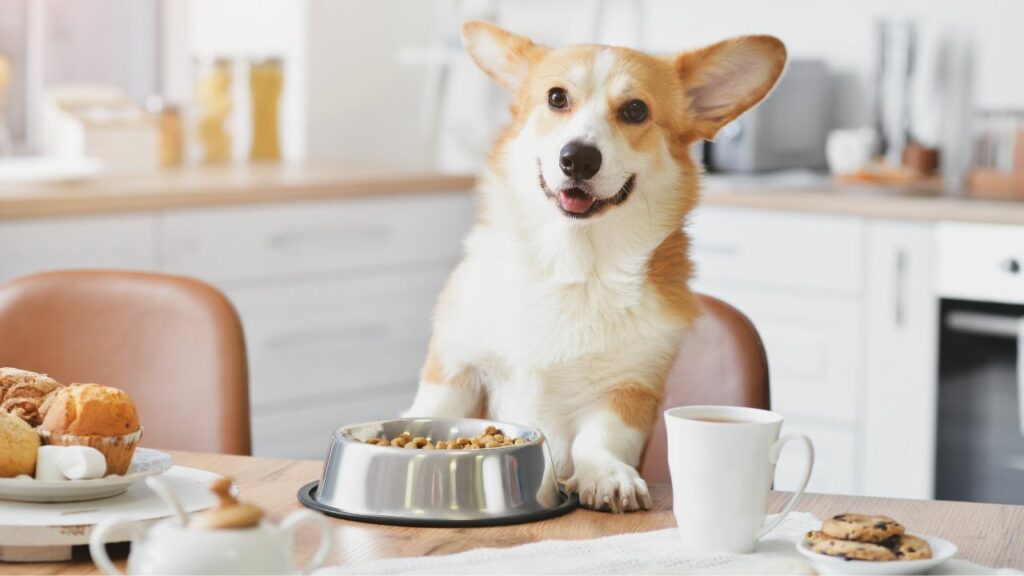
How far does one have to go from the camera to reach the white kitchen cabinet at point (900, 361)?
259cm

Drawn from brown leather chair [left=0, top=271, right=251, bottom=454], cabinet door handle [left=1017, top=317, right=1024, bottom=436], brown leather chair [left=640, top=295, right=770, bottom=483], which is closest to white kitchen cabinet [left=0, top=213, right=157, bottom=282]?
brown leather chair [left=0, top=271, right=251, bottom=454]

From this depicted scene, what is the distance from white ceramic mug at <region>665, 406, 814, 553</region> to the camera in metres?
0.91

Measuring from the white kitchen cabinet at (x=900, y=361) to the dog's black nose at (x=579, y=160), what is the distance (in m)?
1.49

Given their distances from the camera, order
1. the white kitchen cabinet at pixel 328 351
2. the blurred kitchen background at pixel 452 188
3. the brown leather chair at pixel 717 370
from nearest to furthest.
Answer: the brown leather chair at pixel 717 370 < the blurred kitchen background at pixel 452 188 < the white kitchen cabinet at pixel 328 351

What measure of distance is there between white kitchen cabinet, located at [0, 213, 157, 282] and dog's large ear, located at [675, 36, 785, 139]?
1.47 metres

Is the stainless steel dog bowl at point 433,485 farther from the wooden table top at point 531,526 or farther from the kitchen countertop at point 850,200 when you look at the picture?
the kitchen countertop at point 850,200

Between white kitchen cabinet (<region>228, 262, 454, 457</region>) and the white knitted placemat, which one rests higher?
the white knitted placemat

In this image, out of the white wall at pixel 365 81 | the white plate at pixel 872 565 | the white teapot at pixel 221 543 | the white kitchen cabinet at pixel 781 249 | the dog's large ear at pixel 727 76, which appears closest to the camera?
the white teapot at pixel 221 543

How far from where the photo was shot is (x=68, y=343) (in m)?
1.56

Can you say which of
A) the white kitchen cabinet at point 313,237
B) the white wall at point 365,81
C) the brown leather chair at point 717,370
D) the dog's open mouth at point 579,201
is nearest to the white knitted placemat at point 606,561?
the dog's open mouth at point 579,201

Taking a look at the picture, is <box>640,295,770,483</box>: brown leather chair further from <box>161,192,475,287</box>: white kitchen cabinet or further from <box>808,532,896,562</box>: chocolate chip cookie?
<box>161,192,475,287</box>: white kitchen cabinet

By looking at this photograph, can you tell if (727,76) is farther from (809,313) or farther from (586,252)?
(809,313)

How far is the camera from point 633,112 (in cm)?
132

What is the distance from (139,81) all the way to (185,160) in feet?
1.22
